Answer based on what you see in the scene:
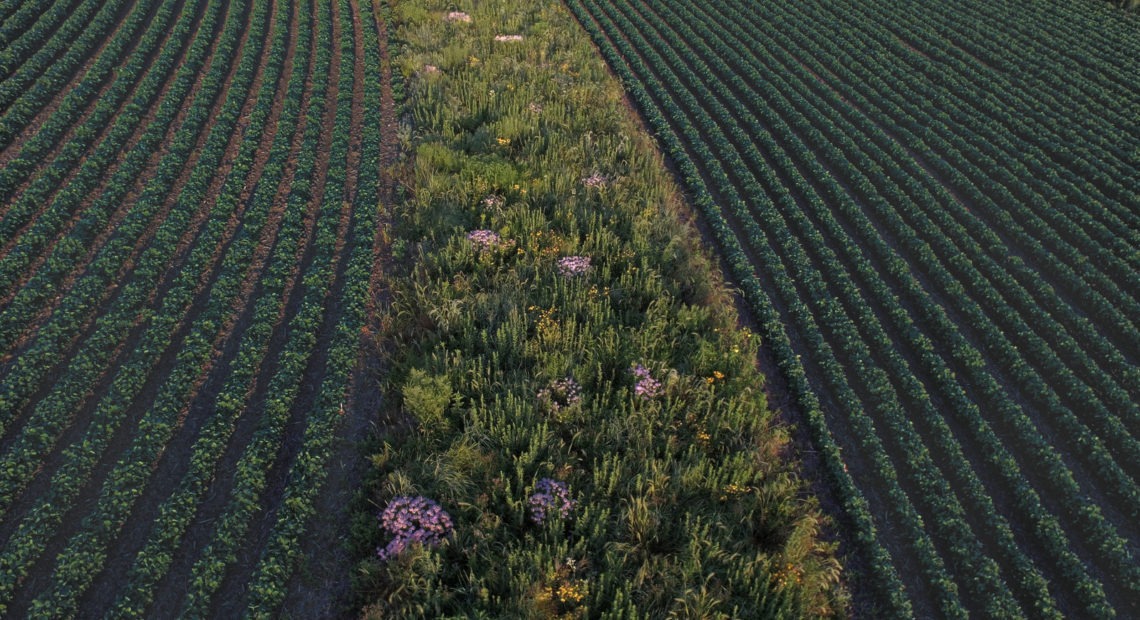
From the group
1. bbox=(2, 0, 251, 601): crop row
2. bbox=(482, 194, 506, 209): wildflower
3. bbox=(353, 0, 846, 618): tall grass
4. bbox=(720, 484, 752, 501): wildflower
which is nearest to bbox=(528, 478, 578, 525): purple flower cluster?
bbox=(353, 0, 846, 618): tall grass

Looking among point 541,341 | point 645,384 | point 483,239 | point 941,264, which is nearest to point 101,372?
point 483,239

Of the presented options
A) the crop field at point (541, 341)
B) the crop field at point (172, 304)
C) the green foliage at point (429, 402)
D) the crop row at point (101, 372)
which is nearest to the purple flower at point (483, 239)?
the crop field at point (541, 341)

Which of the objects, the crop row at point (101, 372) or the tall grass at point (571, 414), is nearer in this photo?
the tall grass at point (571, 414)

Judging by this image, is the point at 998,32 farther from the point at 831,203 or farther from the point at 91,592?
the point at 91,592

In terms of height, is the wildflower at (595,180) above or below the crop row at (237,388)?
above

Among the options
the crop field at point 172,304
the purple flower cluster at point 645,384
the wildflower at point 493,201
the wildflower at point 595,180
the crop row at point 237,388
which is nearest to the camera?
the crop row at point 237,388

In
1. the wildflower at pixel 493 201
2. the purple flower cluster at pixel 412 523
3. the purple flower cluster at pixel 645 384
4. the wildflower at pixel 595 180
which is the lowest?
the purple flower cluster at pixel 412 523

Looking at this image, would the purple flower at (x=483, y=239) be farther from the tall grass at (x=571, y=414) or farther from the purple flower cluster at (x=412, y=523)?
the purple flower cluster at (x=412, y=523)

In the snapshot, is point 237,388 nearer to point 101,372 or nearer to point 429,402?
point 101,372
